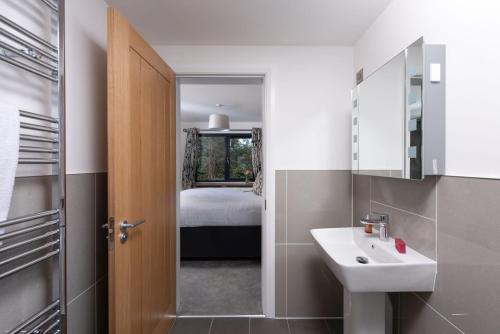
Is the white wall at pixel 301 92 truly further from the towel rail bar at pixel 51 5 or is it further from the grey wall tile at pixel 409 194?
the towel rail bar at pixel 51 5

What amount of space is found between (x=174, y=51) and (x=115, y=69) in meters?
0.98

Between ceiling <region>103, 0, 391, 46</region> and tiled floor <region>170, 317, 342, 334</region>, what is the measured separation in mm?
2215

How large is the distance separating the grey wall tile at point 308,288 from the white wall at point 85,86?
1574 millimetres

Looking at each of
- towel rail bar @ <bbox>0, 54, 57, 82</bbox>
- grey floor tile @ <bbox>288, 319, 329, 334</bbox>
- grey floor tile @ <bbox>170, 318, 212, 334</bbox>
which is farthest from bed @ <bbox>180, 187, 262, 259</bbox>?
towel rail bar @ <bbox>0, 54, 57, 82</bbox>

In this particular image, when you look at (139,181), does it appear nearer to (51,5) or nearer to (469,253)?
(51,5)

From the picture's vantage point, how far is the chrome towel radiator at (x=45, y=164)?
0.93 metres

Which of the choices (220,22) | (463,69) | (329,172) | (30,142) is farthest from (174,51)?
(463,69)

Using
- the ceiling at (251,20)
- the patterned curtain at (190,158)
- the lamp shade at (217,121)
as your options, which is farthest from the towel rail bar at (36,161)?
the patterned curtain at (190,158)

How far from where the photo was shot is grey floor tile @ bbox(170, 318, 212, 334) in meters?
2.01

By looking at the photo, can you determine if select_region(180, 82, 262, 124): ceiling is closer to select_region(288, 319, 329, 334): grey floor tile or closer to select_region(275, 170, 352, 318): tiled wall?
select_region(275, 170, 352, 318): tiled wall

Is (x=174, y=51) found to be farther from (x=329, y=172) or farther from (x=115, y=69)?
(x=329, y=172)

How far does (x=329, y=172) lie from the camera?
2.14 meters

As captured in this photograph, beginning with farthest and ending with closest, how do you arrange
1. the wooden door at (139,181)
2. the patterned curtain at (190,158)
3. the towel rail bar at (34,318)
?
1. the patterned curtain at (190,158)
2. the wooden door at (139,181)
3. the towel rail bar at (34,318)

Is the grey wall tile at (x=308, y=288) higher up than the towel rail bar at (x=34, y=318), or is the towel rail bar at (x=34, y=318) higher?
A: the towel rail bar at (x=34, y=318)
